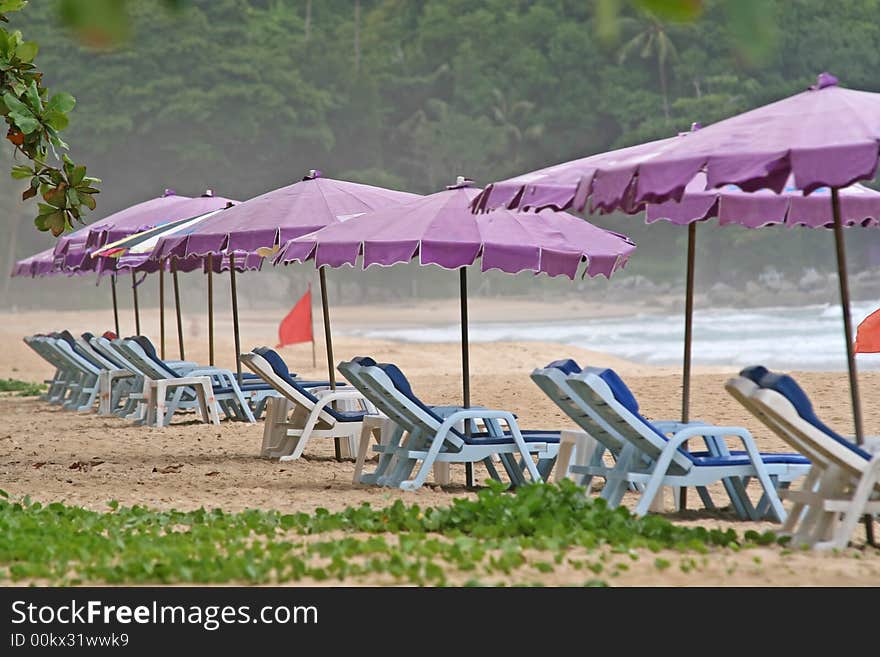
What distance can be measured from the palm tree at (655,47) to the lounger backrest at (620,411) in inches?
2528

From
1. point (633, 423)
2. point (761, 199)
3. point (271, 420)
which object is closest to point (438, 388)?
point (271, 420)

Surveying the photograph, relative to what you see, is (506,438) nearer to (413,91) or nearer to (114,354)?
(114,354)

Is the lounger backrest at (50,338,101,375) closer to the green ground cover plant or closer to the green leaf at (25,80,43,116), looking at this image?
the green leaf at (25,80,43,116)

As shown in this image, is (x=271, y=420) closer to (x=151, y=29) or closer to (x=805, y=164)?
(x=805, y=164)

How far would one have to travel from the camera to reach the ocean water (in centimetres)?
3775

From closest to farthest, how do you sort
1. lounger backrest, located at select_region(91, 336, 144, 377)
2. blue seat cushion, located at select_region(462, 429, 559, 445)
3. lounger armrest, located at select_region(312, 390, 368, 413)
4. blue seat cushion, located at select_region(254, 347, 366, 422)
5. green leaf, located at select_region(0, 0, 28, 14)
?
green leaf, located at select_region(0, 0, 28, 14), blue seat cushion, located at select_region(462, 429, 559, 445), lounger armrest, located at select_region(312, 390, 368, 413), blue seat cushion, located at select_region(254, 347, 366, 422), lounger backrest, located at select_region(91, 336, 144, 377)

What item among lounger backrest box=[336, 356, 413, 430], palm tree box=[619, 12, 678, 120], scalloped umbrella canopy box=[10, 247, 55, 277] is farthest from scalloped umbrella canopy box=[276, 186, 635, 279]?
palm tree box=[619, 12, 678, 120]

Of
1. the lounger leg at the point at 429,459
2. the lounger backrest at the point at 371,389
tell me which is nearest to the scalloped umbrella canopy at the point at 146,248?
the lounger backrest at the point at 371,389

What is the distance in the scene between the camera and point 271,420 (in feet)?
31.7

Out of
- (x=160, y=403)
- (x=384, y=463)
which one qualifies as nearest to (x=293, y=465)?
(x=384, y=463)

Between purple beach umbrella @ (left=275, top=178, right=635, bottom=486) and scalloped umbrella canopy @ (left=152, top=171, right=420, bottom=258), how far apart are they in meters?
1.25

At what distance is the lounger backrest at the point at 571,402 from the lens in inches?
246

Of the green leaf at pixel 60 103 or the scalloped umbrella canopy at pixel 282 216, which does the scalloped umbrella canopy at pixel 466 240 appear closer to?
the scalloped umbrella canopy at pixel 282 216
